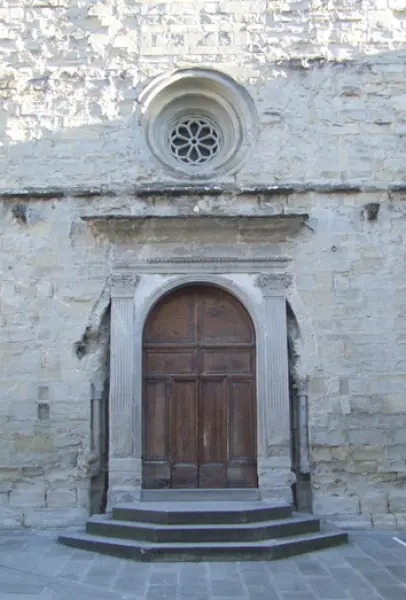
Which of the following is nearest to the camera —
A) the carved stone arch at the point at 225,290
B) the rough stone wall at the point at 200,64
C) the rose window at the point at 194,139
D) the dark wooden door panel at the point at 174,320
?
the carved stone arch at the point at 225,290

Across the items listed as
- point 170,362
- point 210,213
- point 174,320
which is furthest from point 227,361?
point 210,213

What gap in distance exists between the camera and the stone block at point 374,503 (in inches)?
326

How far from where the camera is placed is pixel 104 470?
8453mm

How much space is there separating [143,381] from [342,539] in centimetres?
293

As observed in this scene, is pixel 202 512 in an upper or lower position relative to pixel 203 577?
upper

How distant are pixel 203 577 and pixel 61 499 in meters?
2.76

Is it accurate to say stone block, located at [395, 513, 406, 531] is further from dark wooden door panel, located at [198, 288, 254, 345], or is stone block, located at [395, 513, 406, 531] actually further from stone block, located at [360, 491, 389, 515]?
dark wooden door panel, located at [198, 288, 254, 345]

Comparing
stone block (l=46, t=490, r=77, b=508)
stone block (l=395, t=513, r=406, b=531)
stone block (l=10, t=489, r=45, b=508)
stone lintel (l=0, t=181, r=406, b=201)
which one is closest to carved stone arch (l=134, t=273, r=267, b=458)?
stone lintel (l=0, t=181, r=406, b=201)

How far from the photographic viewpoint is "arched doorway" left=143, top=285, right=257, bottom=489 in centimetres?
856

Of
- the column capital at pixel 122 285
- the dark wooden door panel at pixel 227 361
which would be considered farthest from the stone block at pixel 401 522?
the column capital at pixel 122 285

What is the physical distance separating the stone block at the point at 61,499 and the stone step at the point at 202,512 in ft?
2.66

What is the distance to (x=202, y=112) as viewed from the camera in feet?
30.9

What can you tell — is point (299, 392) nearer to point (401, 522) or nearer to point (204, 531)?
point (401, 522)

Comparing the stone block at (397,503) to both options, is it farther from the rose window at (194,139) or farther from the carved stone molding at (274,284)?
the rose window at (194,139)
